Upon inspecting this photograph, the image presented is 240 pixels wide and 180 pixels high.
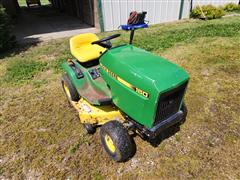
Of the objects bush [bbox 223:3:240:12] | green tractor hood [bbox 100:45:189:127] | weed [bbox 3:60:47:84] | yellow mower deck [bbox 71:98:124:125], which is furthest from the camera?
bush [bbox 223:3:240:12]

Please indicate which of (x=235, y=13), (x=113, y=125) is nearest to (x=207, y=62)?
(x=113, y=125)

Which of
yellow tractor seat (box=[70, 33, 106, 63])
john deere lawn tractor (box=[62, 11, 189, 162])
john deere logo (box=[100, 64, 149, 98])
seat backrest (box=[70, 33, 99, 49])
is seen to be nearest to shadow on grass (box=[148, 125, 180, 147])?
john deere lawn tractor (box=[62, 11, 189, 162])

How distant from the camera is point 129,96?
85.4 inches

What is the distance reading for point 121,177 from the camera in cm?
229

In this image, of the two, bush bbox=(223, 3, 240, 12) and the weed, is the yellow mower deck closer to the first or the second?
the weed

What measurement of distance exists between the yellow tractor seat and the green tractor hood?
479mm

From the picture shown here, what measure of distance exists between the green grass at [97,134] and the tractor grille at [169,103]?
62 centimetres

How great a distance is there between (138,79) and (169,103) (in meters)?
0.44

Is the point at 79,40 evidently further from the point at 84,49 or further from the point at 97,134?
the point at 97,134

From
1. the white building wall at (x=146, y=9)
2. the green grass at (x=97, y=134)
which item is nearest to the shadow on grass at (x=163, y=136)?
the green grass at (x=97, y=134)

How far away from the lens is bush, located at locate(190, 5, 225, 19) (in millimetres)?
8852

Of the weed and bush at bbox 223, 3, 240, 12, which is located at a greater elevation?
bush at bbox 223, 3, 240, 12

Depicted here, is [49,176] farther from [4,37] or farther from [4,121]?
[4,37]

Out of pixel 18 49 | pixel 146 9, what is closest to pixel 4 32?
pixel 18 49
